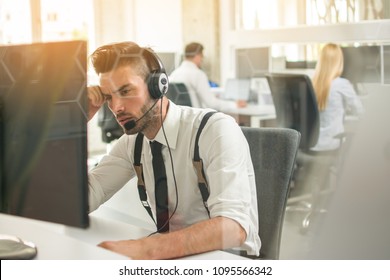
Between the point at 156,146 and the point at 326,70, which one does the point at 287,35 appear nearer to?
the point at 326,70

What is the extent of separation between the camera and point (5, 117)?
99 cm

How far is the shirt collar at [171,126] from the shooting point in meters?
1.19

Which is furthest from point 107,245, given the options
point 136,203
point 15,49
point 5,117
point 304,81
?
point 304,81

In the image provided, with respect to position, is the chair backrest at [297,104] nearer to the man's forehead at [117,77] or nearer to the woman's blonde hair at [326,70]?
the woman's blonde hair at [326,70]

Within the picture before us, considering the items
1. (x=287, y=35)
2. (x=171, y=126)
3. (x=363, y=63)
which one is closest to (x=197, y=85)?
(x=171, y=126)

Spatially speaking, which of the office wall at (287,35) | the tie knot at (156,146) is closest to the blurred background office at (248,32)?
the office wall at (287,35)

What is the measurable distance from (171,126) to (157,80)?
0.36ft

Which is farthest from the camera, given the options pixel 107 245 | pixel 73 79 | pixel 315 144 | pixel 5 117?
pixel 315 144

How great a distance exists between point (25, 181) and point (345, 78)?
2.40 feet

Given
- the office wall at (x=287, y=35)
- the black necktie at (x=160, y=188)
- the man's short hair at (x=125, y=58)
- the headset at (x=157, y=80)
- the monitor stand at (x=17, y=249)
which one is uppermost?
the office wall at (x=287, y=35)

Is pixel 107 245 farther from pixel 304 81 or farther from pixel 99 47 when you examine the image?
pixel 304 81

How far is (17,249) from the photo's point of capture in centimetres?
111

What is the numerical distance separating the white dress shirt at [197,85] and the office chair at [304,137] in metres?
0.12
